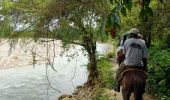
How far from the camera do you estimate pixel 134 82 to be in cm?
843

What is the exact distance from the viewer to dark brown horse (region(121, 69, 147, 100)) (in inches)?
331

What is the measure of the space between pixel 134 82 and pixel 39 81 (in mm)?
17482

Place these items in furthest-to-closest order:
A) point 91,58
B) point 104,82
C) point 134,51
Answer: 1. point 91,58
2. point 104,82
3. point 134,51

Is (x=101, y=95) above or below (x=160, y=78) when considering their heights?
below

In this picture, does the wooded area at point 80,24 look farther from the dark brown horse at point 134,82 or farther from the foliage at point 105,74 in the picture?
the dark brown horse at point 134,82

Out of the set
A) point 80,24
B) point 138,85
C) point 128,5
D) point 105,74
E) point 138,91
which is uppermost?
point 80,24

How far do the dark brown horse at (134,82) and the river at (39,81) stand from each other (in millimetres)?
8485

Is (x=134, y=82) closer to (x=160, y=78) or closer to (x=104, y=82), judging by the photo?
(x=160, y=78)

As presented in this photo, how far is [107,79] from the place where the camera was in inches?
579

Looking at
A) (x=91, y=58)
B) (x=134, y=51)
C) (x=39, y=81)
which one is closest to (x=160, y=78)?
(x=134, y=51)

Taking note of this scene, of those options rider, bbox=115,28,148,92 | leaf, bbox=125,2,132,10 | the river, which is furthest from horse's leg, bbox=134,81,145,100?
the river

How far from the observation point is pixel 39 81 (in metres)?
25.3

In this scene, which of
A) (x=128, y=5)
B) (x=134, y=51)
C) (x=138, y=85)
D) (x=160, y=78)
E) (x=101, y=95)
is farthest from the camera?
(x=101, y=95)

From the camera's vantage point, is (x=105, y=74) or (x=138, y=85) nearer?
(x=138, y=85)
